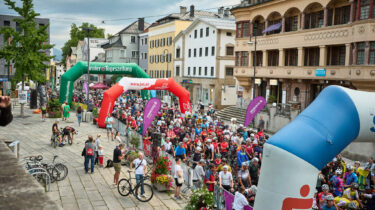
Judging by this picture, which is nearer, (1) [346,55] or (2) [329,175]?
(2) [329,175]

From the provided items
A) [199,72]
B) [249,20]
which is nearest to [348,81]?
[249,20]

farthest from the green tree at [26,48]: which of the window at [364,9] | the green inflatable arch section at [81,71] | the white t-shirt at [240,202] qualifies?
the white t-shirt at [240,202]

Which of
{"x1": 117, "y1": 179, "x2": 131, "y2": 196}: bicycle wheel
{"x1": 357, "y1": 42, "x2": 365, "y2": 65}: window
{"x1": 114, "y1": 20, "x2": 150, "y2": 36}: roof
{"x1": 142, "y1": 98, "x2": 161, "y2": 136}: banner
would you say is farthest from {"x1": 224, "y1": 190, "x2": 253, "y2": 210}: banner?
{"x1": 114, "y1": 20, "x2": 150, "y2": 36}: roof

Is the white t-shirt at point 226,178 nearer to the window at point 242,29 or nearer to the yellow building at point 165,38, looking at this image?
the window at point 242,29

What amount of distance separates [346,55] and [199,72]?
26.5 m

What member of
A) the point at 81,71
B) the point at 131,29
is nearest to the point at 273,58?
the point at 81,71

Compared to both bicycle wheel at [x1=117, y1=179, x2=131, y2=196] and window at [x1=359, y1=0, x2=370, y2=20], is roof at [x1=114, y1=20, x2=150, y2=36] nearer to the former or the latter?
window at [x1=359, y1=0, x2=370, y2=20]

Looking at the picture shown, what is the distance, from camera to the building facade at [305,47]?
80.7 feet

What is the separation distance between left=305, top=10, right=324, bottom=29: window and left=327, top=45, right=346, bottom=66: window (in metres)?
2.31

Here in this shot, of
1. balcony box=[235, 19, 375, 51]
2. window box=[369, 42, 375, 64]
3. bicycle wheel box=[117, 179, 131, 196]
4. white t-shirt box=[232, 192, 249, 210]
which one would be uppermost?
balcony box=[235, 19, 375, 51]

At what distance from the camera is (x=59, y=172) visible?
13.5 m

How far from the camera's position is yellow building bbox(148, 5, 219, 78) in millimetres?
57469

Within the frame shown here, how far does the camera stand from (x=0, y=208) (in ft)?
7.80

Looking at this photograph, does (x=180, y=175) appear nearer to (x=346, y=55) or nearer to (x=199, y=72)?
(x=346, y=55)
